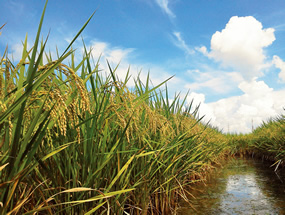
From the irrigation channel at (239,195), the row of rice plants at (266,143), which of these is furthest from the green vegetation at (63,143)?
the row of rice plants at (266,143)

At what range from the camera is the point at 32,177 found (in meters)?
1.65

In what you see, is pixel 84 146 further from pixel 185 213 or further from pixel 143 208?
pixel 185 213

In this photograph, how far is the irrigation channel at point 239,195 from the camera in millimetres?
3430

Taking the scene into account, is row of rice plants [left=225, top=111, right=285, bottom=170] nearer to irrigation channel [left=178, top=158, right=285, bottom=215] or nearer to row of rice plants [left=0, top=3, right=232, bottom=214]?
irrigation channel [left=178, top=158, right=285, bottom=215]

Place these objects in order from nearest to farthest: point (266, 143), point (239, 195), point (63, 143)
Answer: point (63, 143) < point (239, 195) < point (266, 143)

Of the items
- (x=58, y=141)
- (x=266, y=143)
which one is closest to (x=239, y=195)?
(x=58, y=141)

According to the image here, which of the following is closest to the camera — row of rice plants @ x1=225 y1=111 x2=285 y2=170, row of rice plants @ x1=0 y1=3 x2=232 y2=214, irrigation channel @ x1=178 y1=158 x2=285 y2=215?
row of rice plants @ x1=0 y1=3 x2=232 y2=214

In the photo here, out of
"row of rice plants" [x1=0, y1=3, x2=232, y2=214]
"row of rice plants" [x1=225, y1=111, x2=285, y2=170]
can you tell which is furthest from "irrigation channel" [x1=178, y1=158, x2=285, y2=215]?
"row of rice plants" [x1=0, y1=3, x2=232, y2=214]

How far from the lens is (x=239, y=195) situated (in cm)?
430

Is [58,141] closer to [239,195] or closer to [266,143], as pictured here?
[239,195]

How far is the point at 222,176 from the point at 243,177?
51cm

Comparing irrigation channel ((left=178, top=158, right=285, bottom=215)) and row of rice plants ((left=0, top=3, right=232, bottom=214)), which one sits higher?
row of rice plants ((left=0, top=3, right=232, bottom=214))

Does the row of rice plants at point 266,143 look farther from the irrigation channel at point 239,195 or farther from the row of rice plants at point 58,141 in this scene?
the row of rice plants at point 58,141

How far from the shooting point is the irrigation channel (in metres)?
3.43
